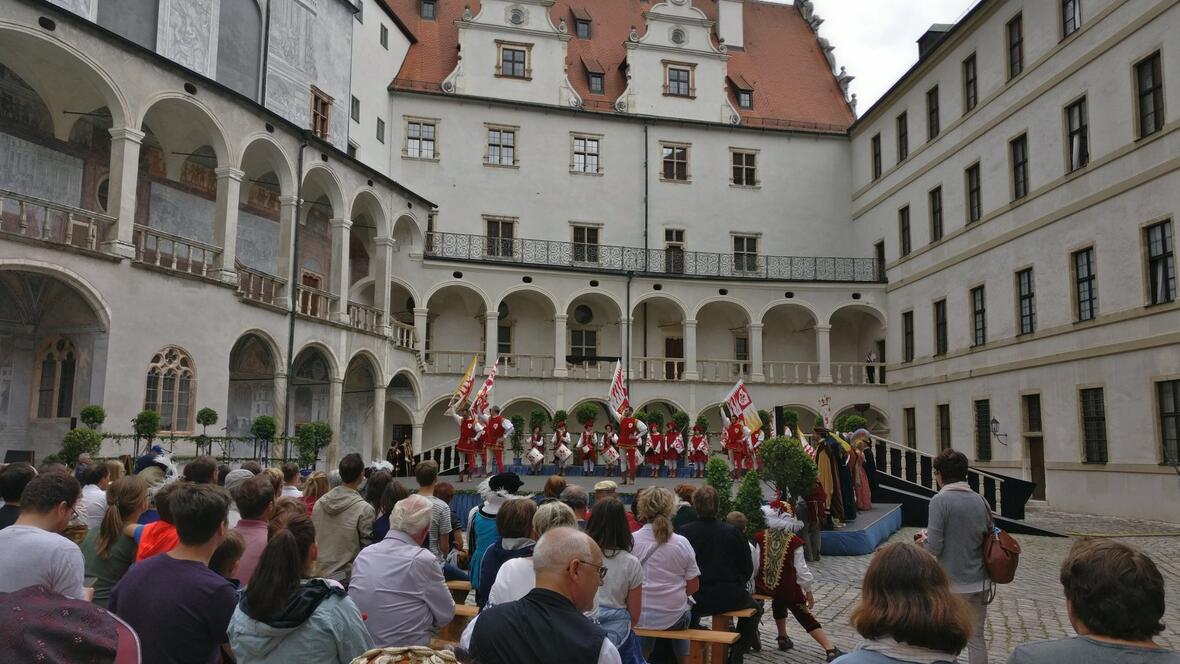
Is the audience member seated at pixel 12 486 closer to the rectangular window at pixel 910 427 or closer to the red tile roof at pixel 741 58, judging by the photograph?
the red tile roof at pixel 741 58

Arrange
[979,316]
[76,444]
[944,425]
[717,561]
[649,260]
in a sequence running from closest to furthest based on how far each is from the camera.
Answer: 1. [717,561]
2. [76,444]
3. [979,316]
4. [944,425]
5. [649,260]

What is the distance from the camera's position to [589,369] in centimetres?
3559

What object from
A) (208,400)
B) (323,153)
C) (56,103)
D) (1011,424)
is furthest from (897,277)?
(56,103)

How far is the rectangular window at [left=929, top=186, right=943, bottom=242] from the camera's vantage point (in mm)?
33031

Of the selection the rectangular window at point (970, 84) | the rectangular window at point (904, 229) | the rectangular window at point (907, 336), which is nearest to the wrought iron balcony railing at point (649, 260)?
the rectangular window at point (904, 229)

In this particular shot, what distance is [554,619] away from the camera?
10.8 feet

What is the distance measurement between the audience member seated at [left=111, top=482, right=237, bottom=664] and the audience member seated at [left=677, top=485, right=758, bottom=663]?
401 centimetres

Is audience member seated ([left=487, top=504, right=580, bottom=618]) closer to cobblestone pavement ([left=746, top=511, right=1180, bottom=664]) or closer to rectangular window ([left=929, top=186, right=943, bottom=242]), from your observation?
cobblestone pavement ([left=746, top=511, right=1180, bottom=664])

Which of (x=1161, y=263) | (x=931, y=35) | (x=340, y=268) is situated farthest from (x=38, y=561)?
(x=931, y=35)

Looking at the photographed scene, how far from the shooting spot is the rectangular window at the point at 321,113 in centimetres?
2945

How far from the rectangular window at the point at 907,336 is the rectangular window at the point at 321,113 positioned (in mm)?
23451

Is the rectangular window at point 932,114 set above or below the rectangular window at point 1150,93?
above

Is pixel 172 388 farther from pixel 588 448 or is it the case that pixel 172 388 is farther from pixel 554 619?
pixel 554 619

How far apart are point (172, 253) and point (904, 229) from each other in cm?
2751
